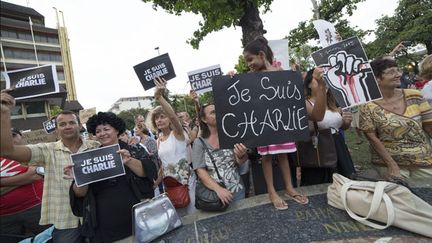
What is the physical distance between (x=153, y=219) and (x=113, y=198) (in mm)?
444

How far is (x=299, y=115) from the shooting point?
2.48 metres

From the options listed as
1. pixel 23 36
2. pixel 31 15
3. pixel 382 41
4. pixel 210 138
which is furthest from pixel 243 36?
pixel 31 15

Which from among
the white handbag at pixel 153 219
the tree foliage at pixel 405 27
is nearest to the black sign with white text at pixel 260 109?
the white handbag at pixel 153 219

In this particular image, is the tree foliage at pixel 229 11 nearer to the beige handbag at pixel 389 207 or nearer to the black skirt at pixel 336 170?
the black skirt at pixel 336 170

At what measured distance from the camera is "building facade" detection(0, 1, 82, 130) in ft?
129

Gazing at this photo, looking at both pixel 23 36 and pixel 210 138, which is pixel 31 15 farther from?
pixel 210 138

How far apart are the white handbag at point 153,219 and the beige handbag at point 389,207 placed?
4.66ft

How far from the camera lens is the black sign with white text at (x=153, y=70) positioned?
11.9ft

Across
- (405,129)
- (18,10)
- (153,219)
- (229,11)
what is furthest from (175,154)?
(18,10)

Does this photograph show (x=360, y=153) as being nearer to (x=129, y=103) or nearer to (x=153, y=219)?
(x=153, y=219)

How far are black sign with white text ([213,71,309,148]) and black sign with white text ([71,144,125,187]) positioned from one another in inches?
35.0

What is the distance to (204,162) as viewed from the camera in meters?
2.70

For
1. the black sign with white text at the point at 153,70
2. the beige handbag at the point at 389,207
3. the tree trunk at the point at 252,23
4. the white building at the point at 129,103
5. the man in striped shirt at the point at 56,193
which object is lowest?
the beige handbag at the point at 389,207

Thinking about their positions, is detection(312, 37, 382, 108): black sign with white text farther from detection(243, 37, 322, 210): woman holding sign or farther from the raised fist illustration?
detection(243, 37, 322, 210): woman holding sign
